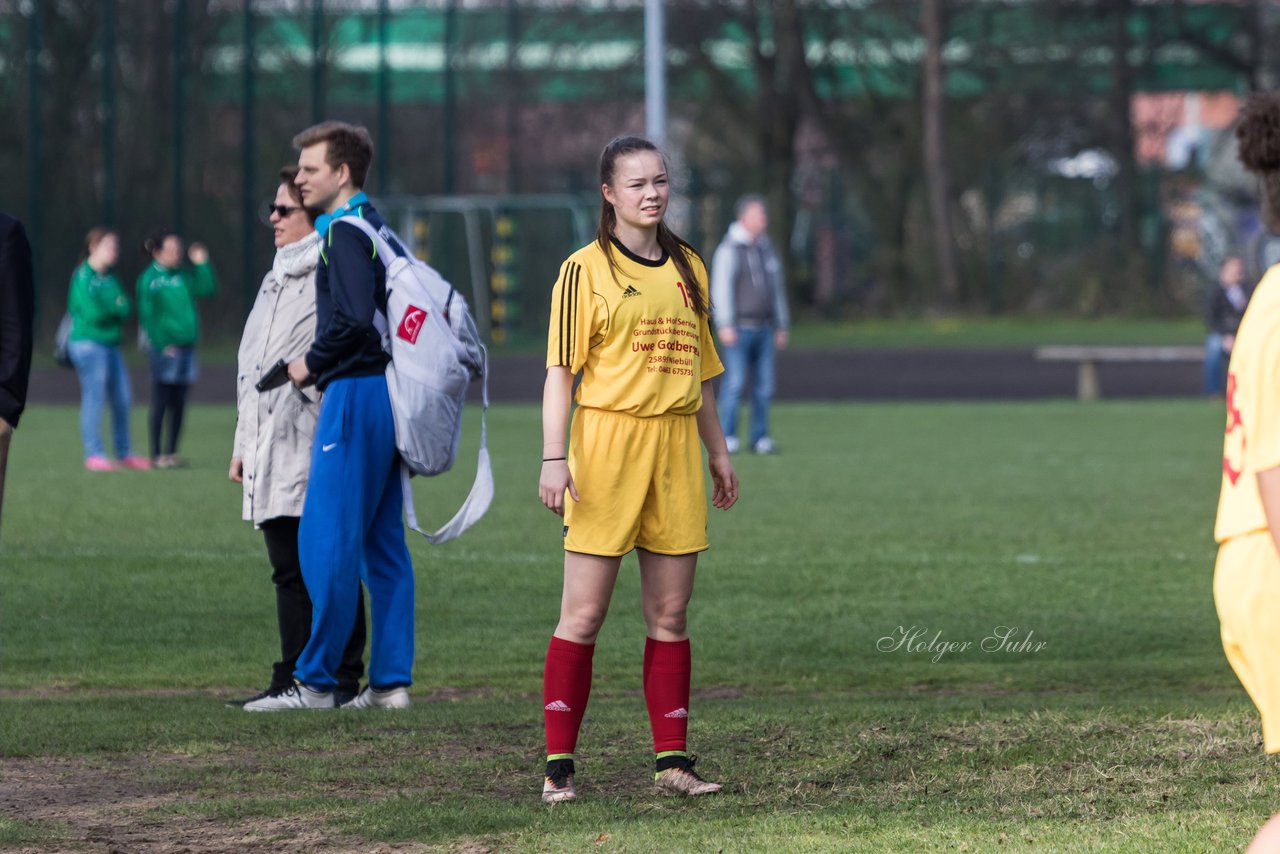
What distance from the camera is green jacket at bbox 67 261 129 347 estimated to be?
1577 cm

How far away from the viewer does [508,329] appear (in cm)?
3412

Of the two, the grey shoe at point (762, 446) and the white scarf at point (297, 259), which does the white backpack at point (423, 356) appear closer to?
the white scarf at point (297, 259)

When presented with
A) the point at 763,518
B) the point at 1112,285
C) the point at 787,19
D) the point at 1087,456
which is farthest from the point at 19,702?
the point at 787,19

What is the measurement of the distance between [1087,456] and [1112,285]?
23144mm

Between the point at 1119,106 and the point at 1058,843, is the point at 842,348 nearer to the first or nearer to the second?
the point at 1119,106

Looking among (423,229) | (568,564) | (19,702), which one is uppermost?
(423,229)

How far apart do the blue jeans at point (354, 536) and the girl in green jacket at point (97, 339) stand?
29.8ft

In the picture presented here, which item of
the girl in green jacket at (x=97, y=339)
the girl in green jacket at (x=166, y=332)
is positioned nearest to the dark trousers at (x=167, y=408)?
the girl in green jacket at (x=166, y=332)

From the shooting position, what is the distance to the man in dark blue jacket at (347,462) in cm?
684

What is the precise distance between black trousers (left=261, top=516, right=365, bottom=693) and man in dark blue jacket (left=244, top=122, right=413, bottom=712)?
0.13 meters

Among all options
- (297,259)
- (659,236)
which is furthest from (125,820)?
(297,259)

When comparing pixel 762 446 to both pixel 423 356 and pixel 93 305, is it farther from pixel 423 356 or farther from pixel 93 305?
pixel 423 356

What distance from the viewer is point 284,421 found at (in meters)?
7.15

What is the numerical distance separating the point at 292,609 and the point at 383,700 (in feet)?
1.70
